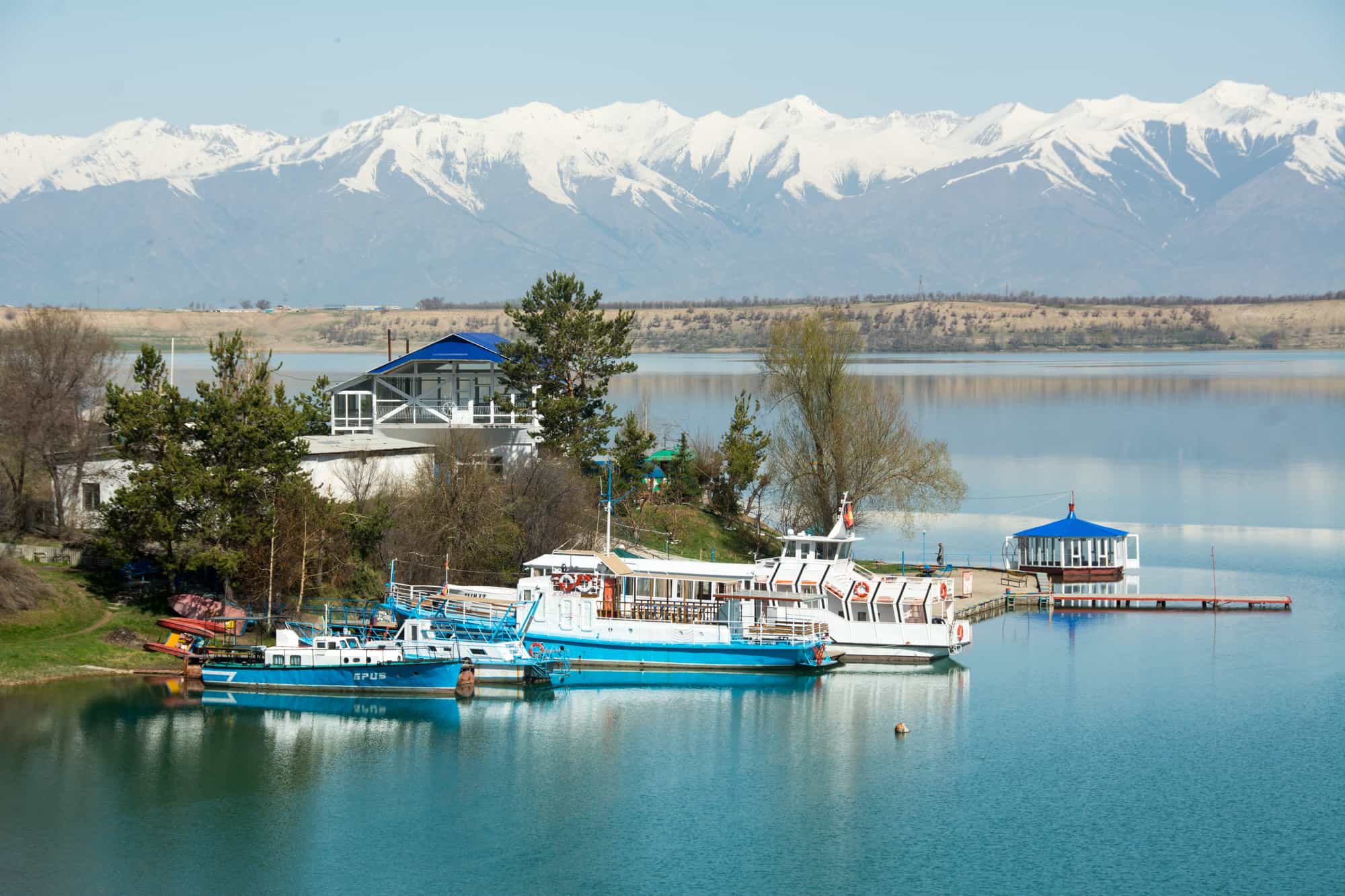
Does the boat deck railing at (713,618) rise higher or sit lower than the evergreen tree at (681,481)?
lower

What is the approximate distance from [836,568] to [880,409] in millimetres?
16721

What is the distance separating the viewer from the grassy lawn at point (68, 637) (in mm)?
42281

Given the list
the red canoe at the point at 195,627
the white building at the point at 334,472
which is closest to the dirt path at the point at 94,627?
the red canoe at the point at 195,627

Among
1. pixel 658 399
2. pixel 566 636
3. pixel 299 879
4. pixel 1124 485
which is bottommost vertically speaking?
pixel 299 879

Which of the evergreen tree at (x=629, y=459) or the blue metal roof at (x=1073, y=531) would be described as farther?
the blue metal roof at (x=1073, y=531)

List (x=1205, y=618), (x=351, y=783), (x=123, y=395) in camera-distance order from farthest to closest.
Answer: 1. (x=1205, y=618)
2. (x=123, y=395)
3. (x=351, y=783)

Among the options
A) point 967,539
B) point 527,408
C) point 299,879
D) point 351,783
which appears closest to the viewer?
point 299,879

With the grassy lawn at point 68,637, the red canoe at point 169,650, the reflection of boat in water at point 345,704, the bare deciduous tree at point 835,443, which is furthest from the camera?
the bare deciduous tree at point 835,443

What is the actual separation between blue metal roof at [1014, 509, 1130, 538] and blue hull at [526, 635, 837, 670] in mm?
19747

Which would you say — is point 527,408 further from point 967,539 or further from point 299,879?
point 299,879

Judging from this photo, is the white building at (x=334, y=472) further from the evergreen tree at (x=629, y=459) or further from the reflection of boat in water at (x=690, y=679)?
the reflection of boat in water at (x=690, y=679)

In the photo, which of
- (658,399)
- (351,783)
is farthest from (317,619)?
(658,399)

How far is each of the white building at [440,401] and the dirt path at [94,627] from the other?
16.6m

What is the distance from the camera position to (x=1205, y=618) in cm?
5691
